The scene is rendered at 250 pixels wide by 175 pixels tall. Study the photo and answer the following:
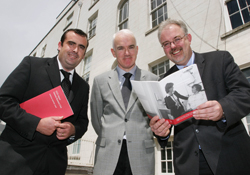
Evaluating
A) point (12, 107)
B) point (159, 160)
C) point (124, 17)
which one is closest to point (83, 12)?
point (124, 17)

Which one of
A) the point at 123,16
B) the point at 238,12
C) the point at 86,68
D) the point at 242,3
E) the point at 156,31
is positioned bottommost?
the point at 238,12

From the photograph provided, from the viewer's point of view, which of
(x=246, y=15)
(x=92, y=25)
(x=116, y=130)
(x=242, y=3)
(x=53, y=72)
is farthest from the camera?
(x=92, y=25)

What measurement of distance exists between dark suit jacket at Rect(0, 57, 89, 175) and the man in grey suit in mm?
446

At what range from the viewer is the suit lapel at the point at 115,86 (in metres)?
1.77

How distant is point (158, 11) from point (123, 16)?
131 inches

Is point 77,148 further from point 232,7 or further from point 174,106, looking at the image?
point 232,7

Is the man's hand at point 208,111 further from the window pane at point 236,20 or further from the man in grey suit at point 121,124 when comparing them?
the window pane at point 236,20

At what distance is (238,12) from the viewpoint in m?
5.01

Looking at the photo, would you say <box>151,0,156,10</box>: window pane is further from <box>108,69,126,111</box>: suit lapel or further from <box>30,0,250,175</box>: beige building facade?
<box>108,69,126,111</box>: suit lapel

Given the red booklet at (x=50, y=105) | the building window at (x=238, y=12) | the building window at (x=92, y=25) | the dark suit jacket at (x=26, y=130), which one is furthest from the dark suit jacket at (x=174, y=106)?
the building window at (x=92, y=25)

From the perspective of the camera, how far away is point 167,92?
1.25 m

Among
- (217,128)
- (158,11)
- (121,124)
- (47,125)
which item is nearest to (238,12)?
(158,11)

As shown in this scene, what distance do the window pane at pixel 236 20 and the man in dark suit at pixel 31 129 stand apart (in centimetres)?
577

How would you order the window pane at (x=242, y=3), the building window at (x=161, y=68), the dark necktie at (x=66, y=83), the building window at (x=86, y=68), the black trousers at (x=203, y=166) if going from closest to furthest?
the black trousers at (x=203, y=166) → the dark necktie at (x=66, y=83) → the window pane at (x=242, y=3) → the building window at (x=161, y=68) → the building window at (x=86, y=68)
